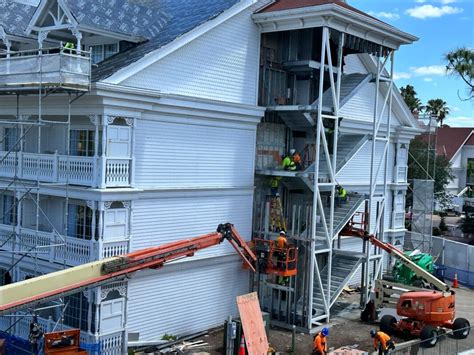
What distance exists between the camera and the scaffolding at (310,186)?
26750mm

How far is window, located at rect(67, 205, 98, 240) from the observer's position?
23.7m

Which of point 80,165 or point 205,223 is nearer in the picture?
point 80,165

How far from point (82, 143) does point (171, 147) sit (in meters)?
3.56

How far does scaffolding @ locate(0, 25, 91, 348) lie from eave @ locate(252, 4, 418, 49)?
841 cm

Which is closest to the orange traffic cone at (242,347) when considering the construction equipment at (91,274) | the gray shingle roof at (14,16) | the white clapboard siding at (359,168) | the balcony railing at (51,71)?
the construction equipment at (91,274)

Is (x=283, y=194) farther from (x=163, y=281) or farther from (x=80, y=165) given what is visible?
(x=80, y=165)

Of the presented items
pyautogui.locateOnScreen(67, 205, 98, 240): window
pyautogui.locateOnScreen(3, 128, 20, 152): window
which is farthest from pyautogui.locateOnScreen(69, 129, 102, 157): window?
pyautogui.locateOnScreen(3, 128, 20, 152): window

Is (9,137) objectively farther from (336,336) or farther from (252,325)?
(336,336)

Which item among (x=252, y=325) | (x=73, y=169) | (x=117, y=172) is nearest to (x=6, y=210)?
(x=73, y=169)

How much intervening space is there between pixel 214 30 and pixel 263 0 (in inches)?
154

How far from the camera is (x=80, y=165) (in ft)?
73.5

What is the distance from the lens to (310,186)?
1072 inches

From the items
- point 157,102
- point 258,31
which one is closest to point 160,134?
point 157,102

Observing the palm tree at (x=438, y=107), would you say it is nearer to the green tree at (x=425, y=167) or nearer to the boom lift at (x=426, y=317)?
the green tree at (x=425, y=167)
